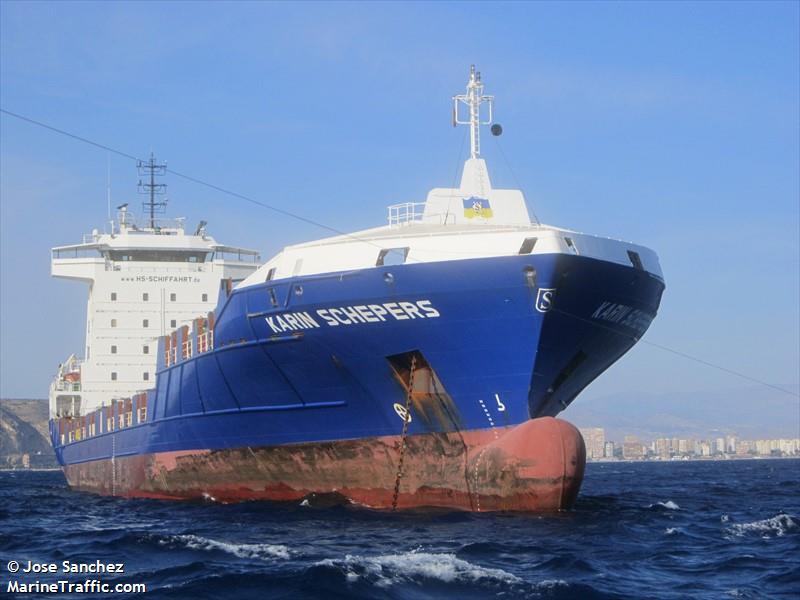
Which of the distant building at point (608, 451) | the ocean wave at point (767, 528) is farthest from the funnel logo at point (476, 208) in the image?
the distant building at point (608, 451)

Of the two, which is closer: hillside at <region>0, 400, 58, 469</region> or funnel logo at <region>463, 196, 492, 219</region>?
funnel logo at <region>463, 196, 492, 219</region>

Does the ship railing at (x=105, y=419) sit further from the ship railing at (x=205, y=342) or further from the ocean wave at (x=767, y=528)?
the ocean wave at (x=767, y=528)

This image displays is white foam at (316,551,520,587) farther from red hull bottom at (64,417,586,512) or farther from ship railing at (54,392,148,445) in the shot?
ship railing at (54,392,148,445)

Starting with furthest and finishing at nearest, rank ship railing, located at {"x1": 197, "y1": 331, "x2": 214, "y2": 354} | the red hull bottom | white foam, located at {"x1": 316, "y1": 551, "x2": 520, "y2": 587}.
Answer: ship railing, located at {"x1": 197, "y1": 331, "x2": 214, "y2": 354} < the red hull bottom < white foam, located at {"x1": 316, "y1": 551, "x2": 520, "y2": 587}

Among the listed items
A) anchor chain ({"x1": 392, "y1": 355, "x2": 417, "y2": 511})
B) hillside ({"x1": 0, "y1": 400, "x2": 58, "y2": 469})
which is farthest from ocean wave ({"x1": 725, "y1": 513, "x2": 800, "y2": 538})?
hillside ({"x1": 0, "y1": 400, "x2": 58, "y2": 469})

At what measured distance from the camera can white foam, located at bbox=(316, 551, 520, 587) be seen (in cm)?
1248

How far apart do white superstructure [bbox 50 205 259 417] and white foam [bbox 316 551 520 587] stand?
22897mm

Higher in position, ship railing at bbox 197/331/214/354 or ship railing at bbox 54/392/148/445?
ship railing at bbox 197/331/214/354

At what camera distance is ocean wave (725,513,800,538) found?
693 inches

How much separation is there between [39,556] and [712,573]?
908 cm

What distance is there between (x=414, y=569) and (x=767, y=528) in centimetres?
785

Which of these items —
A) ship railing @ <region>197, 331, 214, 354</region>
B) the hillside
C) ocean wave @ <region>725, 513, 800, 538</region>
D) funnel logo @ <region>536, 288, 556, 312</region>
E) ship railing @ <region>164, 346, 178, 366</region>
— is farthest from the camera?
the hillside

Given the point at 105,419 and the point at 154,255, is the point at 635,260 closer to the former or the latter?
the point at 105,419

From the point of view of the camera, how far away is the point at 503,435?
19641 millimetres
